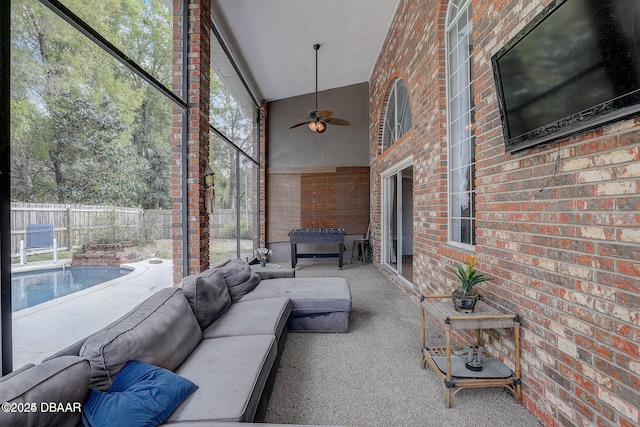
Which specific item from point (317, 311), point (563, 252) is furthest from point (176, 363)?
point (563, 252)

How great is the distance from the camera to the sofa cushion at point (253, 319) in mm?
2314

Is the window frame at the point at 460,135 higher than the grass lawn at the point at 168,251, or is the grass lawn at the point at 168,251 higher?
the window frame at the point at 460,135

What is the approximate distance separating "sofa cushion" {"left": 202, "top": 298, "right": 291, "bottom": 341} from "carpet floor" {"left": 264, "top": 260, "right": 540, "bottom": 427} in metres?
0.37

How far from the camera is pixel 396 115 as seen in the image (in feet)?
17.9

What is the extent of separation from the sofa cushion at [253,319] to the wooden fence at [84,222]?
3.60 ft

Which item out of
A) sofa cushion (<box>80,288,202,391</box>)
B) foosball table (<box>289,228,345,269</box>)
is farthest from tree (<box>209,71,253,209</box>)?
sofa cushion (<box>80,288,202,391</box>)

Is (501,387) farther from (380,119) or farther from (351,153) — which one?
(351,153)

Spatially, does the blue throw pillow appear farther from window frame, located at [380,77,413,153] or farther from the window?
window frame, located at [380,77,413,153]

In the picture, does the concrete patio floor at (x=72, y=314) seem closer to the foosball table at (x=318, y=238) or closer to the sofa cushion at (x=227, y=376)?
the sofa cushion at (x=227, y=376)

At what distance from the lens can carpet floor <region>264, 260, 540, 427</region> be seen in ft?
6.11

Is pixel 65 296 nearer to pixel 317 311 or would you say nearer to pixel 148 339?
pixel 148 339

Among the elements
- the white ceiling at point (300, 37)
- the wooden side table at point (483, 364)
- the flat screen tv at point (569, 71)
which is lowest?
the wooden side table at point (483, 364)

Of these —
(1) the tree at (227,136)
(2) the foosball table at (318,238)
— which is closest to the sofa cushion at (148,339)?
(1) the tree at (227,136)

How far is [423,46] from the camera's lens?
3830 millimetres
